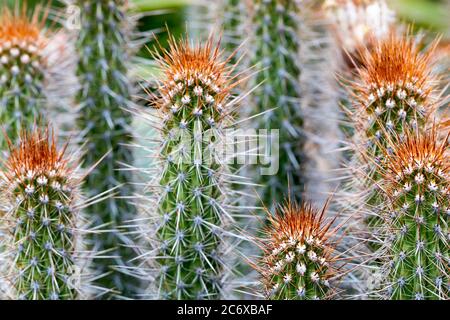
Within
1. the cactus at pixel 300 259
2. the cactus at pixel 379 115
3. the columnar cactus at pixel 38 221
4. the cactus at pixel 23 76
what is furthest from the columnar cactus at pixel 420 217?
the cactus at pixel 23 76

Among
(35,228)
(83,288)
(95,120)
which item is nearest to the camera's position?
(35,228)

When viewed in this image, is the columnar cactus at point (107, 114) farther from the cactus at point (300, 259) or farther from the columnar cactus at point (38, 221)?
the cactus at point (300, 259)

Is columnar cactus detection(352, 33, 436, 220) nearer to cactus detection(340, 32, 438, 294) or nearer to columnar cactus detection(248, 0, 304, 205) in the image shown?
cactus detection(340, 32, 438, 294)

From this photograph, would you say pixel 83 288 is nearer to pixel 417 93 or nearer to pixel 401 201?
pixel 401 201

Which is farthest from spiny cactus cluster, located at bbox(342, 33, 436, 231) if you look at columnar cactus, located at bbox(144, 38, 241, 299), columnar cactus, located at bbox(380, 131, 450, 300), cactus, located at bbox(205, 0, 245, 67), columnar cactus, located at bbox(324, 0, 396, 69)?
cactus, located at bbox(205, 0, 245, 67)

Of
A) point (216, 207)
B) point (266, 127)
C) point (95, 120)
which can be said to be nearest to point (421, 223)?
point (216, 207)
